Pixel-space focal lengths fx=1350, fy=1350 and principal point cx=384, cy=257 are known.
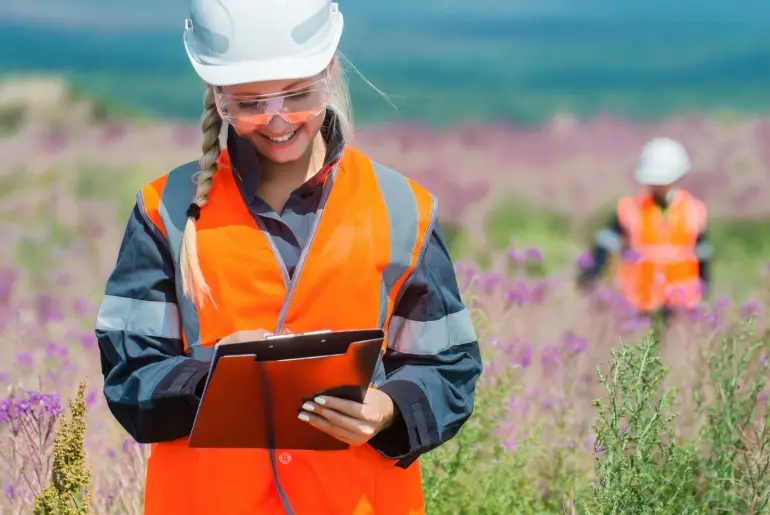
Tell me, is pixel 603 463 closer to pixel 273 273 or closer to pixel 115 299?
pixel 273 273

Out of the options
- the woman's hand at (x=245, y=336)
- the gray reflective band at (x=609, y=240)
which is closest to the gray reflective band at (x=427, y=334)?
the woman's hand at (x=245, y=336)

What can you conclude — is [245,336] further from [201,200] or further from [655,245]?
[655,245]

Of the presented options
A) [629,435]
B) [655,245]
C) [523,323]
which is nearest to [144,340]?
[629,435]

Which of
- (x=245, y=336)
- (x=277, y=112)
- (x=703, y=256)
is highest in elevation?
(x=703, y=256)

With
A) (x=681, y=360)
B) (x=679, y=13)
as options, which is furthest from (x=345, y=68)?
(x=679, y=13)

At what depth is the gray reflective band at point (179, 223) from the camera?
2445 millimetres

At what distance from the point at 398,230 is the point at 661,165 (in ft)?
20.4

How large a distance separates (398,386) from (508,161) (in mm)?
15049

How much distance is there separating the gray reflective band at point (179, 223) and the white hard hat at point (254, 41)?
21 cm

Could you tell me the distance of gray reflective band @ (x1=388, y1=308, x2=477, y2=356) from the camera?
2566 mm

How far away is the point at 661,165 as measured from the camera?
848 centimetres

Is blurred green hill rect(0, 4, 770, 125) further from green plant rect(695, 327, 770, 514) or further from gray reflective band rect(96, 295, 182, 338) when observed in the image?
gray reflective band rect(96, 295, 182, 338)

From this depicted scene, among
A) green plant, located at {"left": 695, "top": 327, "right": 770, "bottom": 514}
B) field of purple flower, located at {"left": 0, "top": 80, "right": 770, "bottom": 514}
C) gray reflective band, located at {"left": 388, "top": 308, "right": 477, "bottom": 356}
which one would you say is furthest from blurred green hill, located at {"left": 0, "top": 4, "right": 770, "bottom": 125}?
gray reflective band, located at {"left": 388, "top": 308, "right": 477, "bottom": 356}

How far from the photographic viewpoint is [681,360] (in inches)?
227
